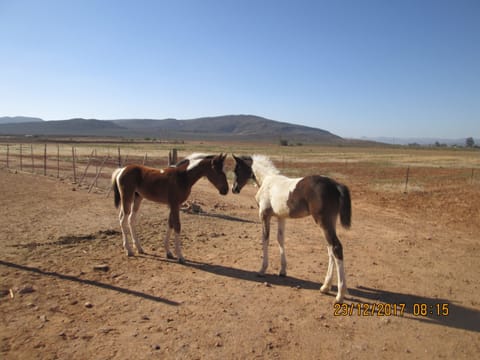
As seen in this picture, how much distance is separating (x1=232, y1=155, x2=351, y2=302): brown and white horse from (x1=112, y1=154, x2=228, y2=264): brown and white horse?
0.98 m

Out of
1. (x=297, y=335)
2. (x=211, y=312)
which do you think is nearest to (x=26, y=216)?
(x=211, y=312)

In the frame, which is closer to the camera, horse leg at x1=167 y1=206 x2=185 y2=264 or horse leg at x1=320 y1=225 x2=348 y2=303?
horse leg at x1=320 y1=225 x2=348 y2=303

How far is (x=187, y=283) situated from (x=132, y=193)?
7.93 feet

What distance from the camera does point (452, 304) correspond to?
5.13 m

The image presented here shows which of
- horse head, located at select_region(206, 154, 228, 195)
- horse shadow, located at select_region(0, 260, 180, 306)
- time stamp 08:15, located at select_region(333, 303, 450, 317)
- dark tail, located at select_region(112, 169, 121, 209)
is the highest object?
horse head, located at select_region(206, 154, 228, 195)

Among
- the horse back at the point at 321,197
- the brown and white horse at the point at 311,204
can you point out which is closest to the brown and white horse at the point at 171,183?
the brown and white horse at the point at 311,204

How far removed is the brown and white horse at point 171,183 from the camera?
21.8 ft

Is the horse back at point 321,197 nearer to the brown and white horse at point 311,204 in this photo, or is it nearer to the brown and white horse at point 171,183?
the brown and white horse at point 311,204

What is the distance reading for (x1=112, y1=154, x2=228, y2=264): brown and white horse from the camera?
21.8 feet

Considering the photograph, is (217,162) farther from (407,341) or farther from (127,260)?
(407,341)

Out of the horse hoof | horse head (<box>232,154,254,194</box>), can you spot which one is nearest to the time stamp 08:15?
the horse hoof

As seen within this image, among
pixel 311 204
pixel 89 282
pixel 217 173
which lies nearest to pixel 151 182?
pixel 217 173

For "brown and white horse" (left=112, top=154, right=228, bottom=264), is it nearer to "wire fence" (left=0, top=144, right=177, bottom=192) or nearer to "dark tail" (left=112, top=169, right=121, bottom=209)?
"dark tail" (left=112, top=169, right=121, bottom=209)

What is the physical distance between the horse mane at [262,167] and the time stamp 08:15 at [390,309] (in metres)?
2.69
